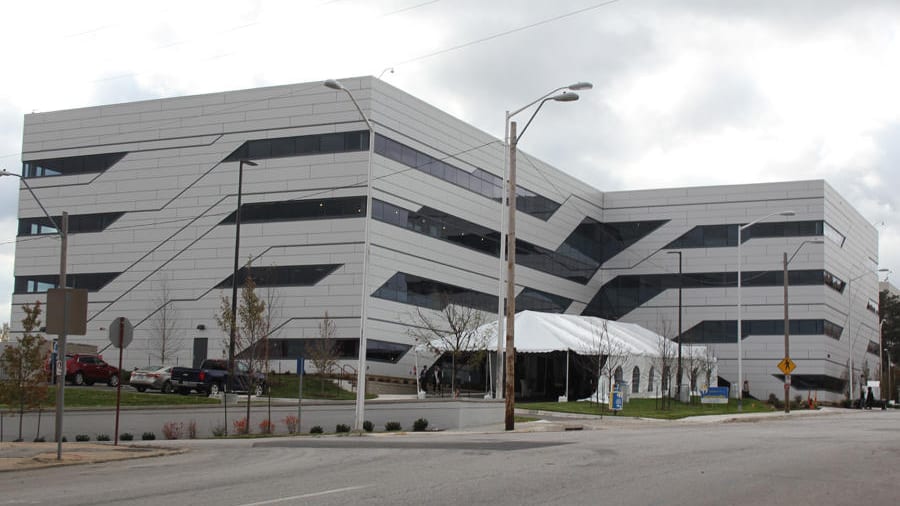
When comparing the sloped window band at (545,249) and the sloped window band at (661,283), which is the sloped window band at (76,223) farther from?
the sloped window band at (661,283)

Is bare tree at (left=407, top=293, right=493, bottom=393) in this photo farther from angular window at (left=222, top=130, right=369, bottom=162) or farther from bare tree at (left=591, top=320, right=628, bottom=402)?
angular window at (left=222, top=130, right=369, bottom=162)

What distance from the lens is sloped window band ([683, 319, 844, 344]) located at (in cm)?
7344

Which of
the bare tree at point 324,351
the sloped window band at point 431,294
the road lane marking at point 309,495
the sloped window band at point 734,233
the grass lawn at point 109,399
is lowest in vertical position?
the grass lawn at point 109,399

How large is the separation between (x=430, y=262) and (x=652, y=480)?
45.7 m

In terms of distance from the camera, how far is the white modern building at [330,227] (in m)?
54.5

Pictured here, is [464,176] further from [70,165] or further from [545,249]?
[70,165]

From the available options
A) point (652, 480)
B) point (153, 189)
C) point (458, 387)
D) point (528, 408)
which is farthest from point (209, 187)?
point (652, 480)

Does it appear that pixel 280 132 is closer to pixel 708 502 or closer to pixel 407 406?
pixel 407 406

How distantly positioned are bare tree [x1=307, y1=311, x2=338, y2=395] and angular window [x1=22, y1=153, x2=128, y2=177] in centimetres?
1822

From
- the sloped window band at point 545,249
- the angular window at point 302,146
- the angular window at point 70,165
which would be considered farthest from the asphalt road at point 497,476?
the angular window at point 70,165

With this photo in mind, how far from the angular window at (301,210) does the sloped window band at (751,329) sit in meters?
31.9

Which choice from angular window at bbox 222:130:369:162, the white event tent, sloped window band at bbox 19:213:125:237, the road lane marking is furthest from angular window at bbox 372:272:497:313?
the road lane marking

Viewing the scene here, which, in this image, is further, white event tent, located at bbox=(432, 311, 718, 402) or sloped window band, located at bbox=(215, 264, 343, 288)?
sloped window band, located at bbox=(215, 264, 343, 288)

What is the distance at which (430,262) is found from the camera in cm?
5766
